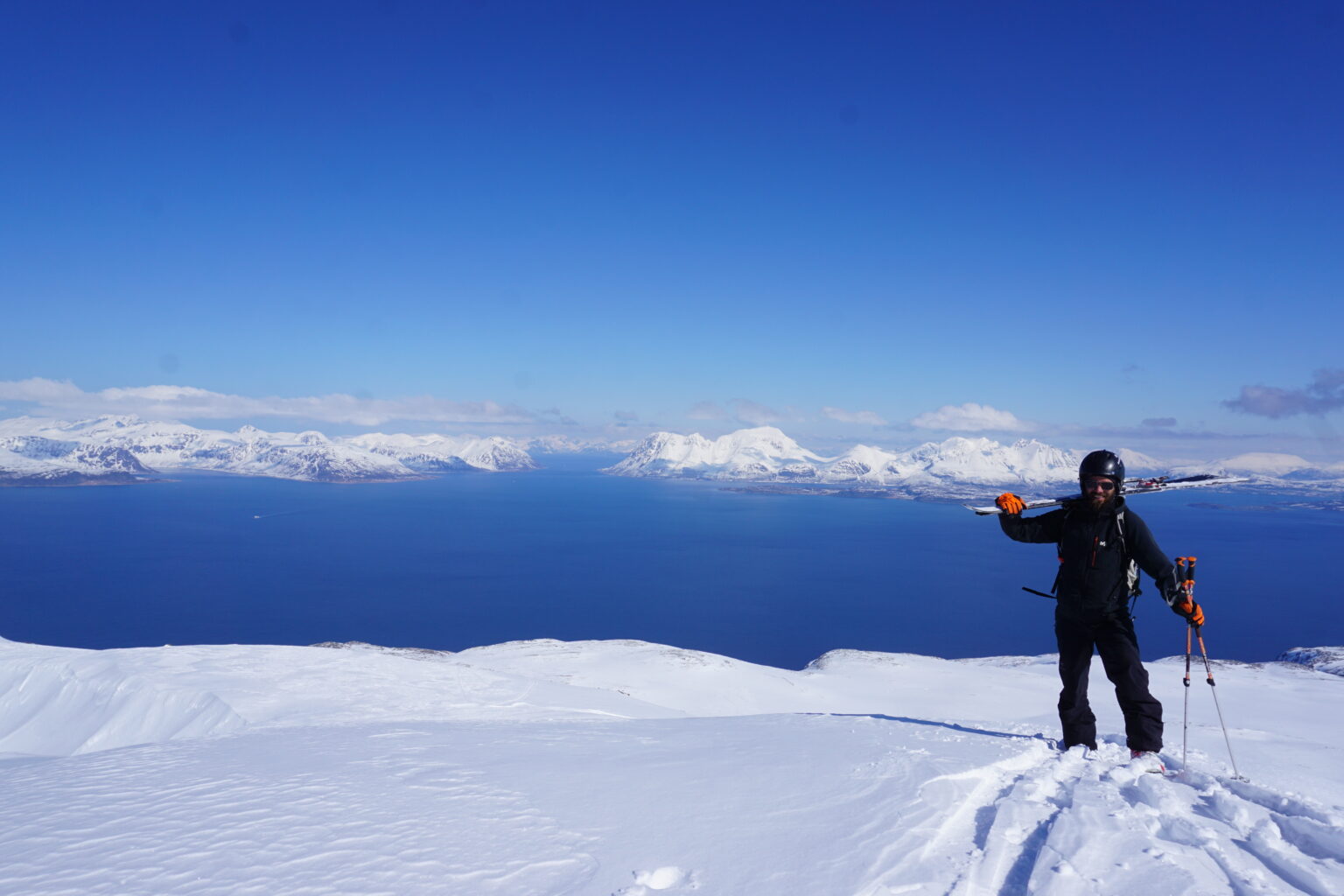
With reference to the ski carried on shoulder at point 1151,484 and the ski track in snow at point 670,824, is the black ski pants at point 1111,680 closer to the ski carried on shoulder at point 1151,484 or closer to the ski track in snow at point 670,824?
the ski track in snow at point 670,824

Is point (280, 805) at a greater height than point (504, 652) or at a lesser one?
greater

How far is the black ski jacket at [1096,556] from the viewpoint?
695 centimetres

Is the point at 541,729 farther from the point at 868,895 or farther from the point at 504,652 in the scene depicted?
the point at 504,652

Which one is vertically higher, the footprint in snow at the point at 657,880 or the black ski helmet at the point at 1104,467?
the black ski helmet at the point at 1104,467

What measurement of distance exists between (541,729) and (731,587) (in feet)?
329

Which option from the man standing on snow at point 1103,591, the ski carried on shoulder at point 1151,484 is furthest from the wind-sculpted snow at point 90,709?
the man standing on snow at point 1103,591

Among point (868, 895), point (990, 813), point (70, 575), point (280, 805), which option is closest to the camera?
point (868, 895)

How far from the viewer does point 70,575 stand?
101 meters

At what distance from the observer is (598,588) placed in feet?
343

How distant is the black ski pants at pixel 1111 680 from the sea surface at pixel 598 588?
61.3 meters

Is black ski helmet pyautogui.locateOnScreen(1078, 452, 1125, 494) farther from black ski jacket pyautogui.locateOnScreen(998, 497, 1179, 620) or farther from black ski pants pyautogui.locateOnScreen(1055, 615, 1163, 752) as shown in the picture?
black ski pants pyautogui.locateOnScreen(1055, 615, 1163, 752)

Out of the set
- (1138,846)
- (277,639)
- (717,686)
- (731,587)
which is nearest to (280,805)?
(1138,846)

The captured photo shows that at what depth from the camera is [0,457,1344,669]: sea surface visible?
249ft

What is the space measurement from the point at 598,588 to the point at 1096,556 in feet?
332
